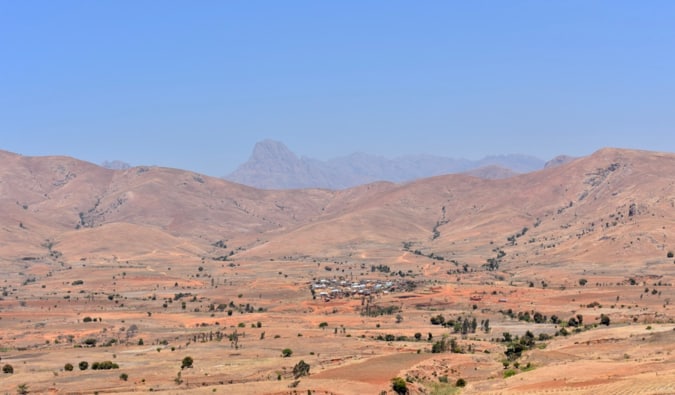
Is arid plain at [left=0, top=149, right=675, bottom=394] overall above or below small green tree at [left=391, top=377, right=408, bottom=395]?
above

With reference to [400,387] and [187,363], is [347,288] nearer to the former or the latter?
[187,363]

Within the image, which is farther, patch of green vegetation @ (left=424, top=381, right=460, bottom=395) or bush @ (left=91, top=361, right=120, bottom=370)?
bush @ (left=91, top=361, right=120, bottom=370)

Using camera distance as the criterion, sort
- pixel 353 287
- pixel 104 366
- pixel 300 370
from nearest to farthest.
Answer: pixel 300 370, pixel 104 366, pixel 353 287

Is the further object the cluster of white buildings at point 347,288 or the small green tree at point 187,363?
the cluster of white buildings at point 347,288

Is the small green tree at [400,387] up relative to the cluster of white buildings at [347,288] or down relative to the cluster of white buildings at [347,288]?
down

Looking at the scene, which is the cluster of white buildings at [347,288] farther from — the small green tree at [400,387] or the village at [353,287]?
→ the small green tree at [400,387]

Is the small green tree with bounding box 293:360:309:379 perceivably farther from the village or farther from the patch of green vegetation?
the village

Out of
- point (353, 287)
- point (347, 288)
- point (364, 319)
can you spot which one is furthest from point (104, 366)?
point (353, 287)

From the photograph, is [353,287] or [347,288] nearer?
[347,288]

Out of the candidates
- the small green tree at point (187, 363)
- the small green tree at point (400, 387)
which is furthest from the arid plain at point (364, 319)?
the small green tree at point (400, 387)

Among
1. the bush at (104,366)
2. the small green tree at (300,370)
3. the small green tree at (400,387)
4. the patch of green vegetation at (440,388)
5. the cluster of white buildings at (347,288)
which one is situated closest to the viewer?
the small green tree at (400,387)

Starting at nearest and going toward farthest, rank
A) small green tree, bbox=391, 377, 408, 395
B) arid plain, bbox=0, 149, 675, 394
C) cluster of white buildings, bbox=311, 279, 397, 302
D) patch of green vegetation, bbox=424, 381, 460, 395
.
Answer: small green tree, bbox=391, 377, 408, 395
patch of green vegetation, bbox=424, 381, 460, 395
arid plain, bbox=0, 149, 675, 394
cluster of white buildings, bbox=311, 279, 397, 302

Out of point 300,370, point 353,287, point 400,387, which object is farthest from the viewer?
point 353,287

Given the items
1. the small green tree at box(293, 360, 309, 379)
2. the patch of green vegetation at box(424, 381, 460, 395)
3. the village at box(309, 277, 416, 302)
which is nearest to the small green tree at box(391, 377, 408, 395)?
the patch of green vegetation at box(424, 381, 460, 395)
